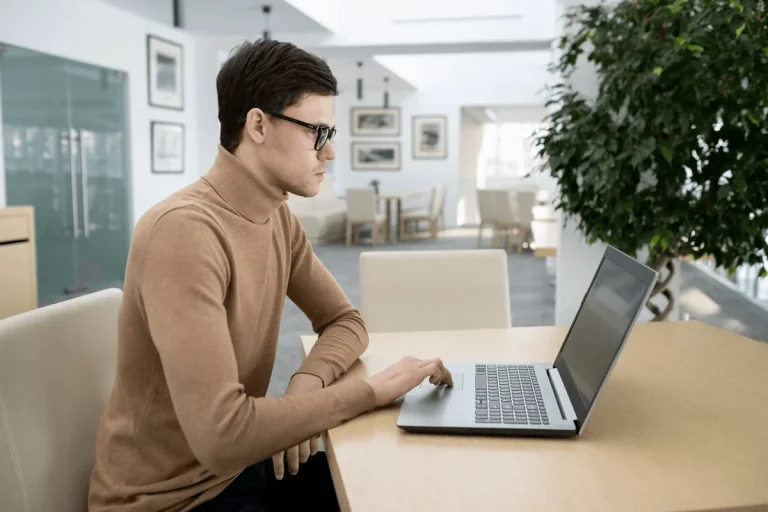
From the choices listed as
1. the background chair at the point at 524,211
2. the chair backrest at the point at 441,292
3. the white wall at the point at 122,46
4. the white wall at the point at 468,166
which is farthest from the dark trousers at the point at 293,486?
the white wall at the point at 468,166

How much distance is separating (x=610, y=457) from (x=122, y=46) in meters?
6.37

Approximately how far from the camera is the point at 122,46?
21.2 feet

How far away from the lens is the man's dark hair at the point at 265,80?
4.04ft

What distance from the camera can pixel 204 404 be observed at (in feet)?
3.28

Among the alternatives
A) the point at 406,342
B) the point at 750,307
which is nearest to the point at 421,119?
the point at 750,307

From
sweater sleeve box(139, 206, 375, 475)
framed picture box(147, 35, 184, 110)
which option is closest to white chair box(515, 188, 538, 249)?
framed picture box(147, 35, 184, 110)

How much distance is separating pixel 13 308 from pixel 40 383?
11.5ft

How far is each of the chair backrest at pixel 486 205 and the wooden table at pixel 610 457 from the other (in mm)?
9144

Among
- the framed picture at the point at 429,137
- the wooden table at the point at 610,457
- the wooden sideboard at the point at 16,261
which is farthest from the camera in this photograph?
the framed picture at the point at 429,137

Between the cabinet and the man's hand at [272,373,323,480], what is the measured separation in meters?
4.44

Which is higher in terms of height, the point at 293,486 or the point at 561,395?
the point at 561,395

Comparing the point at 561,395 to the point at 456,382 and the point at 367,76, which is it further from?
the point at 367,76

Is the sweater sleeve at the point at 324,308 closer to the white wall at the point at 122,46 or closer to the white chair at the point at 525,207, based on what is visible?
the white wall at the point at 122,46

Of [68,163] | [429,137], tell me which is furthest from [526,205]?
[68,163]
